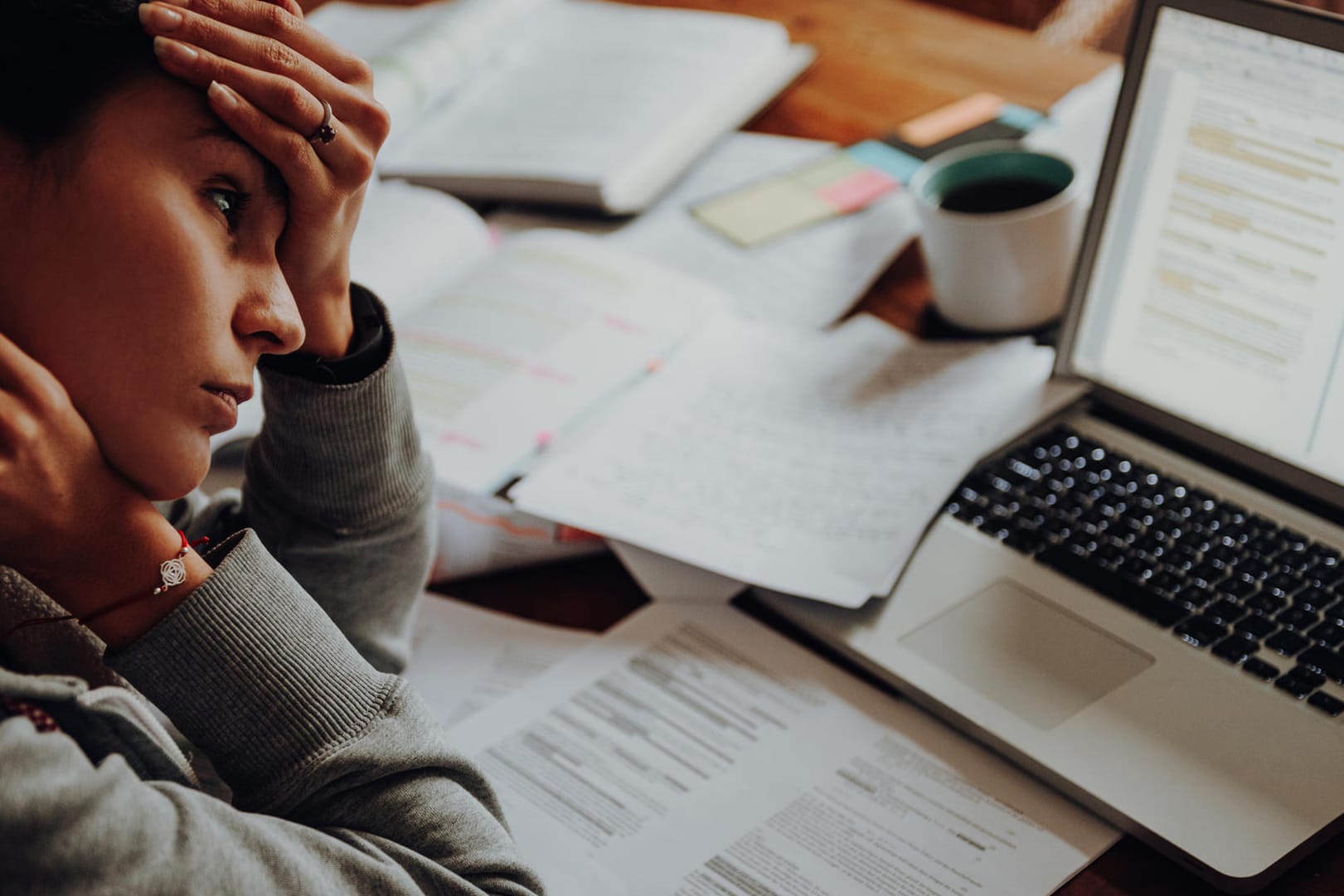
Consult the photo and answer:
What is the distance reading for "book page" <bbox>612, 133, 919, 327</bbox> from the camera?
3.31 ft

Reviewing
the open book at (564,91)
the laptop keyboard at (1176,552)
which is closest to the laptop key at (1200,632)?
the laptop keyboard at (1176,552)

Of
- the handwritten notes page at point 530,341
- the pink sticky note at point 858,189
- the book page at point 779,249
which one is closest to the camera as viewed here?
the handwritten notes page at point 530,341

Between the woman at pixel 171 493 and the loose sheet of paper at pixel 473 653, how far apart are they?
15cm

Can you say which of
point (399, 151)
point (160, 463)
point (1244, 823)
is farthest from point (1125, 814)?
point (399, 151)

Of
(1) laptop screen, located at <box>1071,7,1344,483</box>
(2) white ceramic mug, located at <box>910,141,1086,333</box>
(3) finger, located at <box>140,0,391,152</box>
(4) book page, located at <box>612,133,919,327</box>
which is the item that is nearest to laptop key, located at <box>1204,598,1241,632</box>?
(1) laptop screen, located at <box>1071,7,1344,483</box>

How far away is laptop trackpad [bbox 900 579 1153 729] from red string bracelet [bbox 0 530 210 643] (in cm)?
39

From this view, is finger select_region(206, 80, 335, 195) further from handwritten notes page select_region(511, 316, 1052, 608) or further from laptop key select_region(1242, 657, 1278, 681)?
laptop key select_region(1242, 657, 1278, 681)

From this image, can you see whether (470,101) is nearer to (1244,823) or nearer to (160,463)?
(160,463)

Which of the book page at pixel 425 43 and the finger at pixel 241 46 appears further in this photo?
the book page at pixel 425 43

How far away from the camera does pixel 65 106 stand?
41 centimetres

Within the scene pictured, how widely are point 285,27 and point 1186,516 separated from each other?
22.3 inches

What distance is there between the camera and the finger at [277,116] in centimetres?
45

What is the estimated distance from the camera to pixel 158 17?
45cm

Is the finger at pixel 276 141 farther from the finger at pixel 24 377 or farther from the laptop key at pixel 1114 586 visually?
the laptop key at pixel 1114 586
